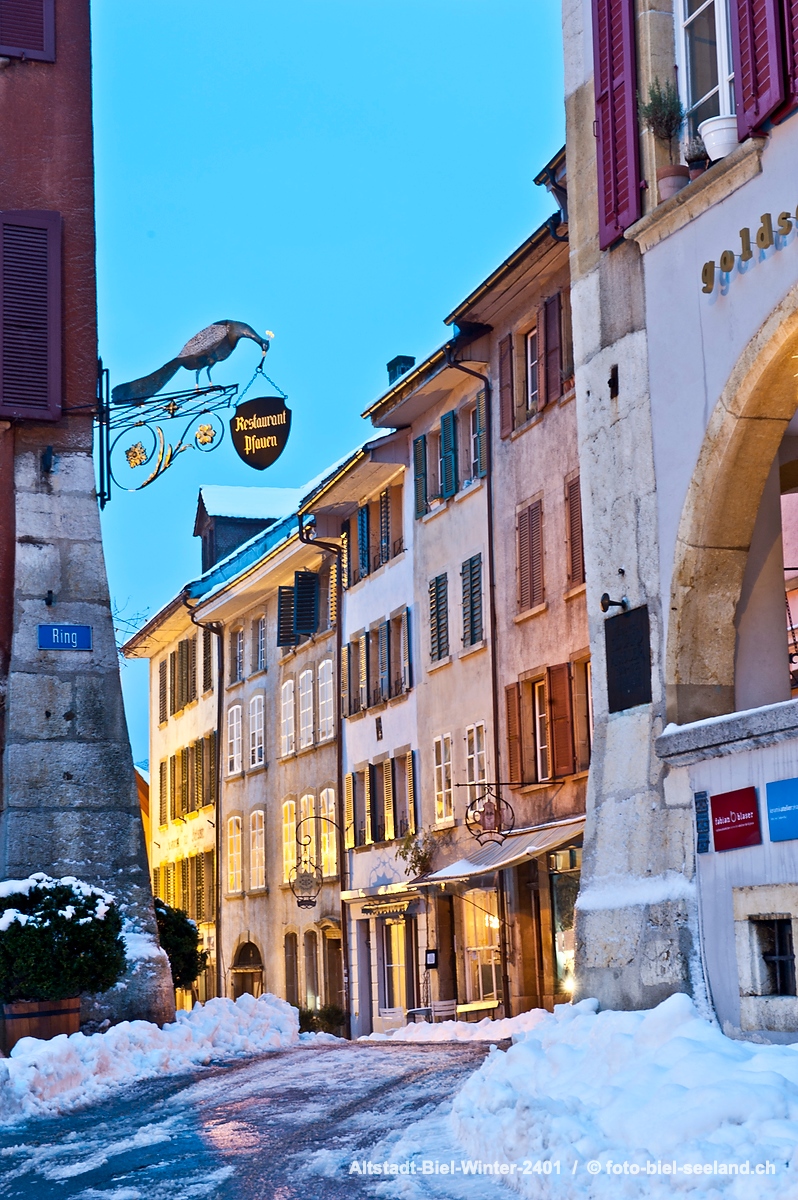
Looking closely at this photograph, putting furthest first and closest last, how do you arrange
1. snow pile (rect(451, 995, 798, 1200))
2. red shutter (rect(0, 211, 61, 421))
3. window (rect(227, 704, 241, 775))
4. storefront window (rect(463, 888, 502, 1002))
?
window (rect(227, 704, 241, 775)) < storefront window (rect(463, 888, 502, 1002)) < red shutter (rect(0, 211, 61, 421)) < snow pile (rect(451, 995, 798, 1200))

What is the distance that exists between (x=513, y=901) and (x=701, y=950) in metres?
15.0

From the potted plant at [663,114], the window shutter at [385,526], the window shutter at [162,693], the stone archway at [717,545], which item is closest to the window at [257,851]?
the window shutter at [385,526]

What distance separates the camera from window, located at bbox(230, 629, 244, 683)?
43031mm

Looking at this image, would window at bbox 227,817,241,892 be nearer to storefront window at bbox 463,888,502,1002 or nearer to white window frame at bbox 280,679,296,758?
white window frame at bbox 280,679,296,758

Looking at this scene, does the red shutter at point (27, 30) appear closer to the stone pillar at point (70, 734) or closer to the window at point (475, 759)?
the stone pillar at point (70, 734)

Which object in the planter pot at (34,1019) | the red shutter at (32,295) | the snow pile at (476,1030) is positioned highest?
the red shutter at (32,295)

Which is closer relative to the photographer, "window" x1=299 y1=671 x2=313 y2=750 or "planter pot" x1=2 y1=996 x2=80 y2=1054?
"planter pot" x1=2 y1=996 x2=80 y2=1054

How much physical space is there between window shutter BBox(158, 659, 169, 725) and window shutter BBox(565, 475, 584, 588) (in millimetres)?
26426

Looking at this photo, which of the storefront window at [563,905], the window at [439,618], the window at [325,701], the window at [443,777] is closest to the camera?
the storefront window at [563,905]

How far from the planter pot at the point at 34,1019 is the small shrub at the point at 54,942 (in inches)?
2.7

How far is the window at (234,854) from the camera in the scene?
41.6 meters

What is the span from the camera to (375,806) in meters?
33.1

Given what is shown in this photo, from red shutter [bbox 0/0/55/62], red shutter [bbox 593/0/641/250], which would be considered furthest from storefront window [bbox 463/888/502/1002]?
red shutter [bbox 593/0/641/250]

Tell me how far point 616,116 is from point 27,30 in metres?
8.21
